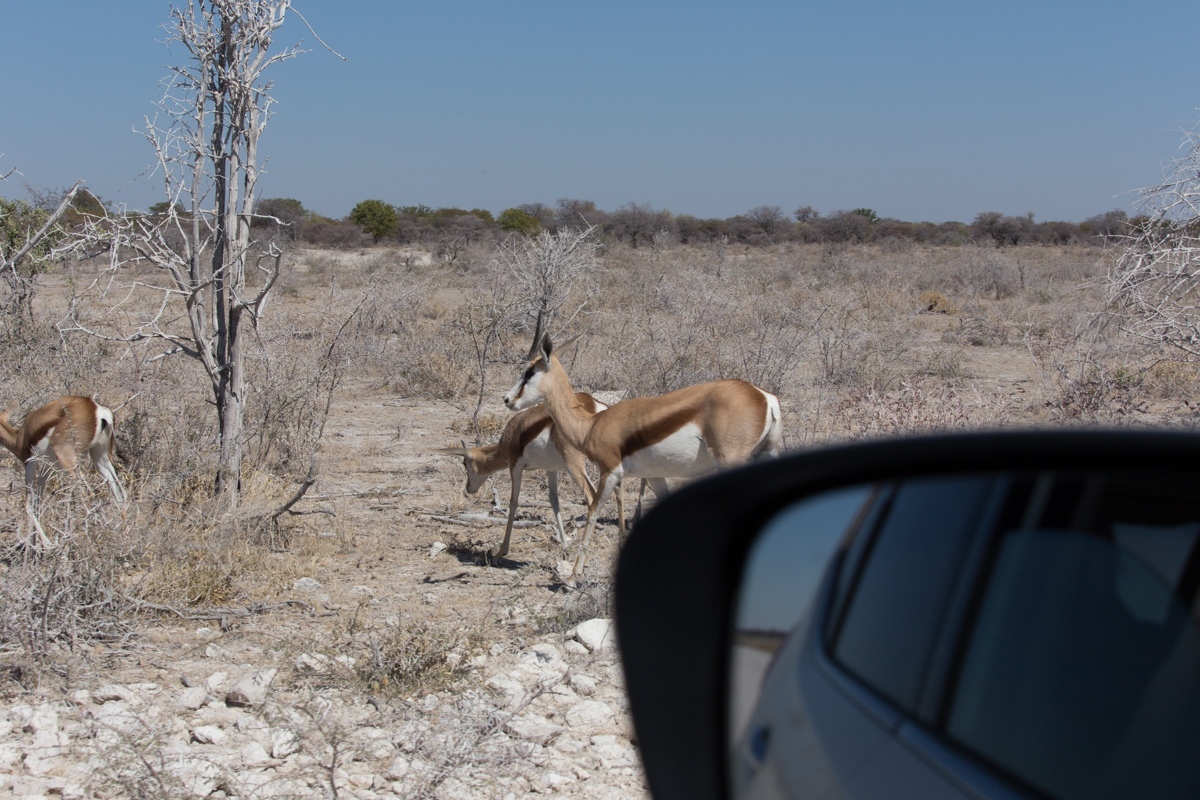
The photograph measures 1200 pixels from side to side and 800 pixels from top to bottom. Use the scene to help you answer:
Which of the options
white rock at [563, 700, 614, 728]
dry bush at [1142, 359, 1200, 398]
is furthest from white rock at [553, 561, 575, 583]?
dry bush at [1142, 359, 1200, 398]

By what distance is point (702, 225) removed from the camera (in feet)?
165

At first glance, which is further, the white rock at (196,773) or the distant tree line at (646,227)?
the distant tree line at (646,227)

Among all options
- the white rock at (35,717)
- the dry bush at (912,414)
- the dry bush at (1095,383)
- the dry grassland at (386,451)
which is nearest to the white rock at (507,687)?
the dry grassland at (386,451)

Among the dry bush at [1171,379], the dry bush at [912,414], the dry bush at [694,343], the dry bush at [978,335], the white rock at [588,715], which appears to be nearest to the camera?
the white rock at [588,715]

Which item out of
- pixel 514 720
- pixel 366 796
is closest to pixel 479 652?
pixel 514 720

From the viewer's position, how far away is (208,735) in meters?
3.99

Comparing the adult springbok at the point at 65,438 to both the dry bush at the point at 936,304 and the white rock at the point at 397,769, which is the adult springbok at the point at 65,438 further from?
the dry bush at the point at 936,304

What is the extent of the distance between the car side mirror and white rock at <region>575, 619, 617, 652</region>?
142 inches

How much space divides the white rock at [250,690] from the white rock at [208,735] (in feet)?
0.75

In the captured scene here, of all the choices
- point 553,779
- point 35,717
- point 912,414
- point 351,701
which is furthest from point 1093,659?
point 912,414

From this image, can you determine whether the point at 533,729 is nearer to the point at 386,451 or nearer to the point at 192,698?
the point at 192,698

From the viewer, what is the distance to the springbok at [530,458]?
7555mm

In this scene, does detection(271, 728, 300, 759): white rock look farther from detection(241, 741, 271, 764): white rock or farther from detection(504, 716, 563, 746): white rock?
detection(504, 716, 563, 746): white rock

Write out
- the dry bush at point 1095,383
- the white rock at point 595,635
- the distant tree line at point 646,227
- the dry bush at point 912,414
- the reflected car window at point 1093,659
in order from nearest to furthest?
the reflected car window at point 1093,659 → the white rock at point 595,635 → the dry bush at point 912,414 → the dry bush at point 1095,383 → the distant tree line at point 646,227
